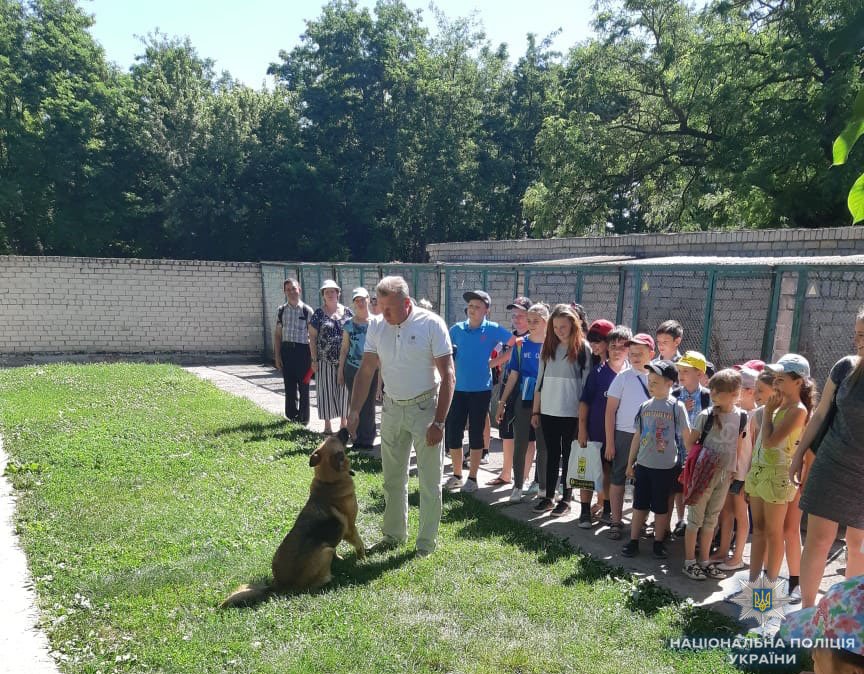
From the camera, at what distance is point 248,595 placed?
427 cm

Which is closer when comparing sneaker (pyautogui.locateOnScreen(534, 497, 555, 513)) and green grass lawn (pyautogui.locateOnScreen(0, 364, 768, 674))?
green grass lawn (pyautogui.locateOnScreen(0, 364, 768, 674))

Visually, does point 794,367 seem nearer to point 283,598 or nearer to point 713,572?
point 713,572

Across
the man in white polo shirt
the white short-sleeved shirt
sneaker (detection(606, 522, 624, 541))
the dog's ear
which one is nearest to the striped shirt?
the man in white polo shirt

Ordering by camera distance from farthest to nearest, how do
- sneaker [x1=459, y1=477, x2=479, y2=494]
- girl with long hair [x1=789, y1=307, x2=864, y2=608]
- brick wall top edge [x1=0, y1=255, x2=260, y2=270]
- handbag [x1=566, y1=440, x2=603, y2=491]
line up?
1. brick wall top edge [x1=0, y1=255, x2=260, y2=270]
2. sneaker [x1=459, y1=477, x2=479, y2=494]
3. handbag [x1=566, y1=440, x2=603, y2=491]
4. girl with long hair [x1=789, y1=307, x2=864, y2=608]

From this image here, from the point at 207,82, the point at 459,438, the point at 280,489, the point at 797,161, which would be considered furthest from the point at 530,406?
the point at 207,82

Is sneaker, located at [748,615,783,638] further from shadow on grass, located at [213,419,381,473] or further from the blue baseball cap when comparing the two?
shadow on grass, located at [213,419,381,473]

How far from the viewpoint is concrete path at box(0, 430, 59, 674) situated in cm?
371

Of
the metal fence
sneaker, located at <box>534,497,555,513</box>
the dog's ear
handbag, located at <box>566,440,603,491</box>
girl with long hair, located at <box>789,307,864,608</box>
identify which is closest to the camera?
girl with long hair, located at <box>789,307,864,608</box>

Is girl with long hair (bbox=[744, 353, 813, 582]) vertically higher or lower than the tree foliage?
lower

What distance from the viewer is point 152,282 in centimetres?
1788

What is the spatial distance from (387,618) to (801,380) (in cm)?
285

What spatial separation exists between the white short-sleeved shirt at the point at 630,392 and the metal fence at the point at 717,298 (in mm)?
1633

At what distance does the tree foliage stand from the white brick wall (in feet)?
37.1

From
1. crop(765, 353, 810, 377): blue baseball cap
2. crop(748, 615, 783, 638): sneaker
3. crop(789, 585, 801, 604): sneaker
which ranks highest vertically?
crop(765, 353, 810, 377): blue baseball cap
